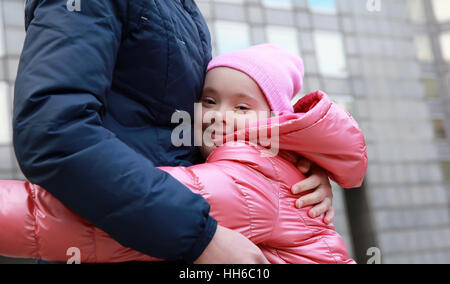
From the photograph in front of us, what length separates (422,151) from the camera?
1434 centimetres

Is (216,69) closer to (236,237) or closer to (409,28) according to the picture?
(236,237)

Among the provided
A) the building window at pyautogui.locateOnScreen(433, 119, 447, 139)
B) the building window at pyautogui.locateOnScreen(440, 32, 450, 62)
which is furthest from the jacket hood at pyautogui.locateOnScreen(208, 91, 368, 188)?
the building window at pyautogui.locateOnScreen(440, 32, 450, 62)

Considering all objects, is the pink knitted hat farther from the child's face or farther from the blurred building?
the blurred building

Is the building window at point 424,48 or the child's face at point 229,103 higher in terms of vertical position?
the building window at point 424,48

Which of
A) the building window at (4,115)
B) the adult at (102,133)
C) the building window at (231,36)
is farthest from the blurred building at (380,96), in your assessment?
the adult at (102,133)

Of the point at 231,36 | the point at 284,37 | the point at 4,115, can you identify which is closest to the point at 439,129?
the point at 284,37

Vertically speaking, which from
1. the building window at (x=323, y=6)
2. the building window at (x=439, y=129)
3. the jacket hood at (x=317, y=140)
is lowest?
the building window at (x=439, y=129)

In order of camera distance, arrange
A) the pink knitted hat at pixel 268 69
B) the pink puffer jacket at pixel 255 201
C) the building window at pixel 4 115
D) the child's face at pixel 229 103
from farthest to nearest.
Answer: the building window at pixel 4 115, the pink knitted hat at pixel 268 69, the child's face at pixel 229 103, the pink puffer jacket at pixel 255 201

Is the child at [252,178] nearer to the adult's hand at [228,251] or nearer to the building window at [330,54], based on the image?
the adult's hand at [228,251]

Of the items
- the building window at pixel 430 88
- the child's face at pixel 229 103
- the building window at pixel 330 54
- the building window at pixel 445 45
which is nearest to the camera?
the child's face at pixel 229 103

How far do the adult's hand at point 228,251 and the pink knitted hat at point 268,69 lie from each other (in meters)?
0.86

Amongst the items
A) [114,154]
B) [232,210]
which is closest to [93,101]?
[114,154]

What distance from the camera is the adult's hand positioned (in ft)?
3.90

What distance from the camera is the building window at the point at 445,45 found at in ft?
51.5
